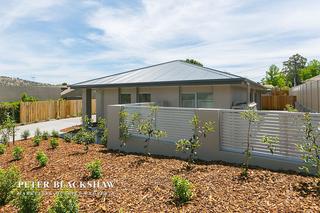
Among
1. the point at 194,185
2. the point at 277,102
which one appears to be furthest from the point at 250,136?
the point at 277,102

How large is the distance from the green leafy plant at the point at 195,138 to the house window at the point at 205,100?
433 cm

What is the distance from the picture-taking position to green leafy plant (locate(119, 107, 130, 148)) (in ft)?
26.2

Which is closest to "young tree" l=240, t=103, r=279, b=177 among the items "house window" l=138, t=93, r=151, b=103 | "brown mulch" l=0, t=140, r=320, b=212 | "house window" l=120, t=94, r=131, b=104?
"brown mulch" l=0, t=140, r=320, b=212

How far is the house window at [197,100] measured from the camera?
35.7ft

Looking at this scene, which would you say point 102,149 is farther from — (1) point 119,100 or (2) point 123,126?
(1) point 119,100

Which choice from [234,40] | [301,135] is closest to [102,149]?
[301,135]

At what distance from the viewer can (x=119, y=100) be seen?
1387 cm

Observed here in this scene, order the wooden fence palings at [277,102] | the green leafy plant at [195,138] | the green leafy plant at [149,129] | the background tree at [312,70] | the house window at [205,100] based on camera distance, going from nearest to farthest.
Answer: the green leafy plant at [195,138] < the green leafy plant at [149,129] < the house window at [205,100] < the wooden fence palings at [277,102] < the background tree at [312,70]

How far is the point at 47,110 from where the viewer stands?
22109mm

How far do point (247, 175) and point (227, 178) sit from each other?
0.45 m

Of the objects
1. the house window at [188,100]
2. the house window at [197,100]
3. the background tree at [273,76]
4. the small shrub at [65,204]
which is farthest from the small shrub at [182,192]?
the background tree at [273,76]

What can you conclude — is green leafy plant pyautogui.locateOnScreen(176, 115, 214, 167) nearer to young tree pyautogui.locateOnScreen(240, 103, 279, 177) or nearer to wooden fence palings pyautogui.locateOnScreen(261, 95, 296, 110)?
young tree pyautogui.locateOnScreen(240, 103, 279, 177)

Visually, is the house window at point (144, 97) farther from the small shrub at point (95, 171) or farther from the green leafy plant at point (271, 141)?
the green leafy plant at point (271, 141)

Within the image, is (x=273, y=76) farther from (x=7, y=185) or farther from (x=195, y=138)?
(x=7, y=185)
